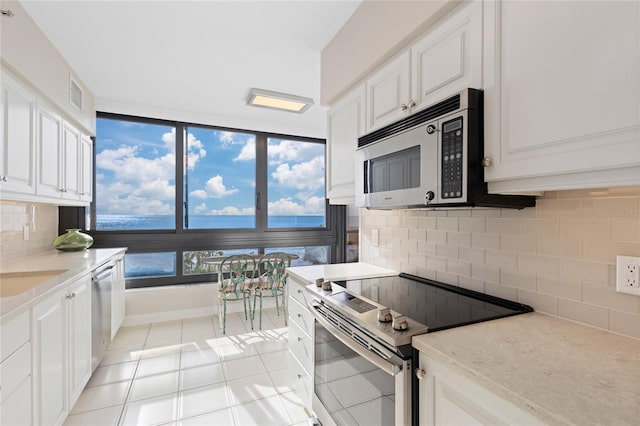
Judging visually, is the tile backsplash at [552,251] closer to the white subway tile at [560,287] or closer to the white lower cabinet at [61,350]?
the white subway tile at [560,287]

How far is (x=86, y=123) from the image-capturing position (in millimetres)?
2889

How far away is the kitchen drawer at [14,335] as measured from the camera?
118 centimetres

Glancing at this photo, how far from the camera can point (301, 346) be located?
1.93m

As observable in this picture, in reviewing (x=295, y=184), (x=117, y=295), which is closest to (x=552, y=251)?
(x=117, y=295)

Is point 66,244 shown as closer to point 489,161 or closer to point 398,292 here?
point 398,292

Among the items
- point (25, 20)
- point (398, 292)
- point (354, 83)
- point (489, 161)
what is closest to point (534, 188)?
point (489, 161)

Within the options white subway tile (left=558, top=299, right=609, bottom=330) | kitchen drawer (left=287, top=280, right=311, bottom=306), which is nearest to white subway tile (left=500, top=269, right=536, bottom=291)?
white subway tile (left=558, top=299, right=609, bottom=330)

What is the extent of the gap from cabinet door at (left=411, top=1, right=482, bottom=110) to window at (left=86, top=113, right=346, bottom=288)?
3.13m

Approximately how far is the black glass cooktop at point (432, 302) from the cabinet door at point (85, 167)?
2.77m

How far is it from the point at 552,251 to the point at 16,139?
9.31 ft

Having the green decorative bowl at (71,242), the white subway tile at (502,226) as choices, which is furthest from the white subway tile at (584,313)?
the green decorative bowl at (71,242)

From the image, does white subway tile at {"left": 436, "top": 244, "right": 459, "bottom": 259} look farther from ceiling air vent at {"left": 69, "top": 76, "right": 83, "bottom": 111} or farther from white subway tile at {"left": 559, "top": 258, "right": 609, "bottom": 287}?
ceiling air vent at {"left": 69, "top": 76, "right": 83, "bottom": 111}

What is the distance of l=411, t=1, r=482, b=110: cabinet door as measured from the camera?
3.76 ft

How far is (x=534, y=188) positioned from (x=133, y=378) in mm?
2875
